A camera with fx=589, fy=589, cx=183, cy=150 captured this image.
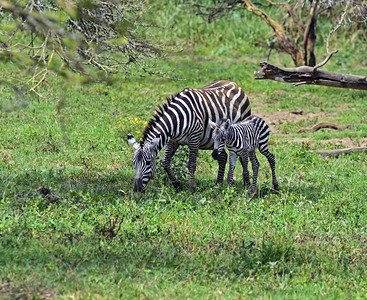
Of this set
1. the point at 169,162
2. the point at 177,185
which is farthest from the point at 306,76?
the point at 177,185

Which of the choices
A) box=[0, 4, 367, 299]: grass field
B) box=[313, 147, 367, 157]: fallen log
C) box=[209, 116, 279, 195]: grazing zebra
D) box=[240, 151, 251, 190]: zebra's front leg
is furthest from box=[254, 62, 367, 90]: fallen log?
box=[240, 151, 251, 190]: zebra's front leg

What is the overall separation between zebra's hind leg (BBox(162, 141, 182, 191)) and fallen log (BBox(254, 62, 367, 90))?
2.66 metres

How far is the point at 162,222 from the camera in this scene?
805 cm

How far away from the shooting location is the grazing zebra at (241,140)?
385 inches

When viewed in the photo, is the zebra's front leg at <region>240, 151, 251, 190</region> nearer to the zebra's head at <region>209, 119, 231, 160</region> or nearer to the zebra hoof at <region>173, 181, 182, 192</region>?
the zebra's head at <region>209, 119, 231, 160</region>

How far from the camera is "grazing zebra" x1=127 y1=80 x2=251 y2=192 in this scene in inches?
383

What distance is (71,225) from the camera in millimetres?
7543

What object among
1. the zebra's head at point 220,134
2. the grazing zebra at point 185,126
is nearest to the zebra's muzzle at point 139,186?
the grazing zebra at point 185,126

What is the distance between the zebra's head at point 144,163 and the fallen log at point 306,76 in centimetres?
352

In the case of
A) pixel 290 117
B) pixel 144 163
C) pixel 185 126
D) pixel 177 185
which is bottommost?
pixel 290 117

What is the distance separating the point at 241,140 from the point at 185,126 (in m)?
1.00

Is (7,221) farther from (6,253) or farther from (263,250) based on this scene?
(263,250)

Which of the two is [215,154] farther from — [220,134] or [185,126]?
[185,126]

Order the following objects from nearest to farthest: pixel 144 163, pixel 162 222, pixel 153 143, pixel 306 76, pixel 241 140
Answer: pixel 162 222 → pixel 144 163 → pixel 153 143 → pixel 241 140 → pixel 306 76
